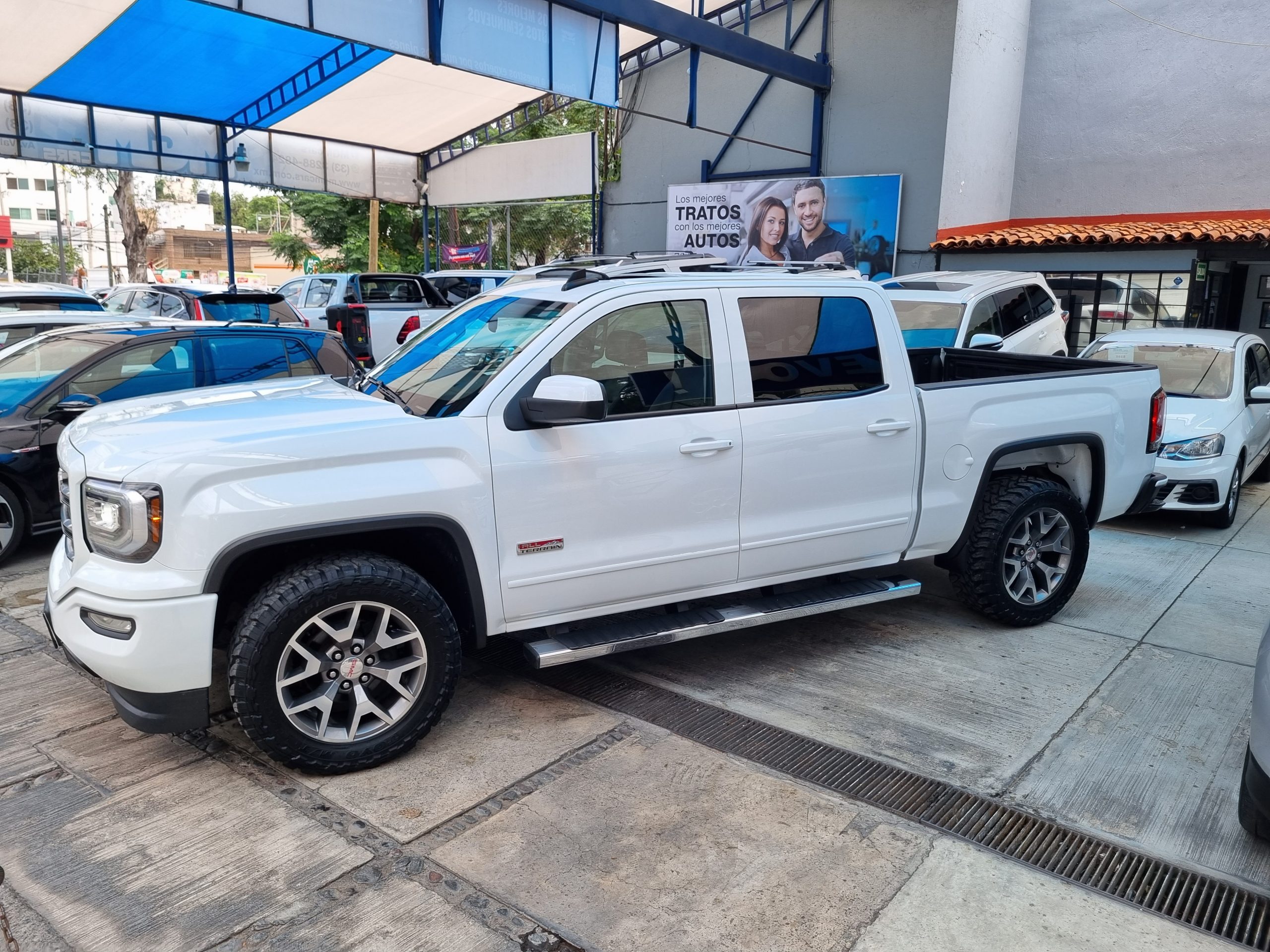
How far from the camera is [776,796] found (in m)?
3.66

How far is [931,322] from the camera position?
30.9ft

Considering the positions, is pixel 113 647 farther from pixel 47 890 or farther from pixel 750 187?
pixel 750 187

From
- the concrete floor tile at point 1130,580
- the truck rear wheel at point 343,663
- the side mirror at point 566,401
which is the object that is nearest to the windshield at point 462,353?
the side mirror at point 566,401

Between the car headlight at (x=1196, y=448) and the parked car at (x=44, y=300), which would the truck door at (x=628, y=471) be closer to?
the car headlight at (x=1196, y=448)

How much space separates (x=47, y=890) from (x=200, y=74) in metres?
15.7

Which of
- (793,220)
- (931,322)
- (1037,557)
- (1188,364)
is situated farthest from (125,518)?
(793,220)

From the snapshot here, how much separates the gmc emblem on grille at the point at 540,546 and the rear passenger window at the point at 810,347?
1163 millimetres

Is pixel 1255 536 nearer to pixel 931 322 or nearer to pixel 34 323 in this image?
pixel 931 322

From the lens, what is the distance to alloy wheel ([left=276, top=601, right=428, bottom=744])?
357 centimetres

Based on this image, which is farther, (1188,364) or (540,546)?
(1188,364)

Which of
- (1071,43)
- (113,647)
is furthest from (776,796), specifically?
(1071,43)

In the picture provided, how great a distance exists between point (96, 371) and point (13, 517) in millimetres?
1089

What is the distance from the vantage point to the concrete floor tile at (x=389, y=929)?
9.22 feet

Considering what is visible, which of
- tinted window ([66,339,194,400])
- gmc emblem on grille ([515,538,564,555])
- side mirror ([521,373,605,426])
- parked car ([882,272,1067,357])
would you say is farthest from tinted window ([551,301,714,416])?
parked car ([882,272,1067,357])
